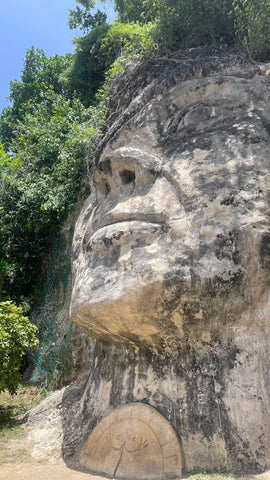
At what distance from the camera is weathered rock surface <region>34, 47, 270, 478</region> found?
3.61 metres

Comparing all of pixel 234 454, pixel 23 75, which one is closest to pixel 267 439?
pixel 234 454

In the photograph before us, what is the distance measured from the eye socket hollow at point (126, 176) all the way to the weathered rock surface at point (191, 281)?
0.06 ft

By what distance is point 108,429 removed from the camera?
13.4ft

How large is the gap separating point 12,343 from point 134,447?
2.79 m

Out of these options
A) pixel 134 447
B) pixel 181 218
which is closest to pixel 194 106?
pixel 181 218

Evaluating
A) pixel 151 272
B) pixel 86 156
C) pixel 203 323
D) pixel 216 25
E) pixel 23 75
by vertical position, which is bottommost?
pixel 203 323

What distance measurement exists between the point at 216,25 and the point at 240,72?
4.77ft

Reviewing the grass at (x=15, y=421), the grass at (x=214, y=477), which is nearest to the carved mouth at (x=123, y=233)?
the grass at (x=214, y=477)

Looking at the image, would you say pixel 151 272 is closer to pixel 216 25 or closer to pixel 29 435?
pixel 29 435

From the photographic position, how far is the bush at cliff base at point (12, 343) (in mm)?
5719

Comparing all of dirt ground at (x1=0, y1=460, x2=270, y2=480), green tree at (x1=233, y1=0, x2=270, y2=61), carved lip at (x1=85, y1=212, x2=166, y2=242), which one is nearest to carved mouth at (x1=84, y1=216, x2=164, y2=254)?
carved lip at (x1=85, y1=212, x2=166, y2=242)

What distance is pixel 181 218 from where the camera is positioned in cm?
412

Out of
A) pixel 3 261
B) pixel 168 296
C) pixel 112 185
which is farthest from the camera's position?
pixel 3 261

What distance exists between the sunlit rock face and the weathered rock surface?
0.04 feet
